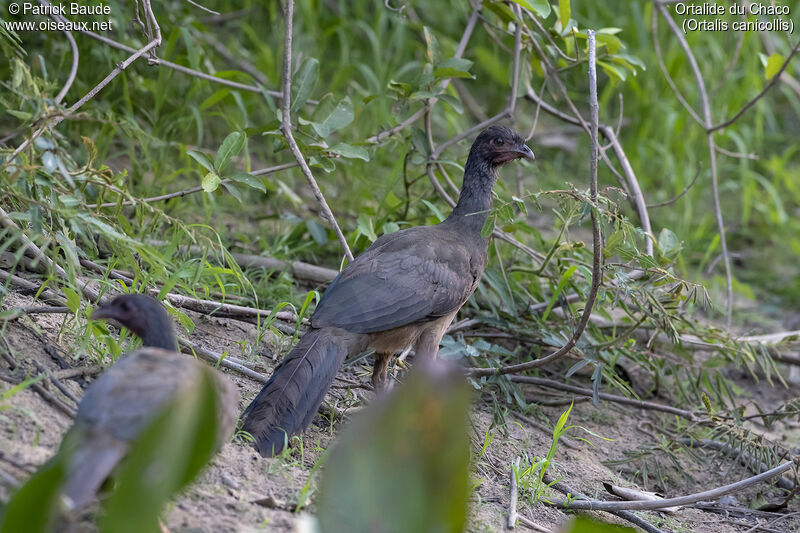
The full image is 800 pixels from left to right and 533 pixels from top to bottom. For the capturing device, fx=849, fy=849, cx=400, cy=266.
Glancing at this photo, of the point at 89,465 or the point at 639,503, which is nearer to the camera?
the point at 89,465

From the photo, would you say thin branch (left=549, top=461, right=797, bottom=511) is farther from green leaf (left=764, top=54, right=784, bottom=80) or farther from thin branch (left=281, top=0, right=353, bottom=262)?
green leaf (left=764, top=54, right=784, bottom=80)

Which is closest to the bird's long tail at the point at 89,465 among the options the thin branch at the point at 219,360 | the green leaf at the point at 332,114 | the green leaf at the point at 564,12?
the thin branch at the point at 219,360

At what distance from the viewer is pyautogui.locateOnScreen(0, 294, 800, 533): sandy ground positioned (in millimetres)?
2656

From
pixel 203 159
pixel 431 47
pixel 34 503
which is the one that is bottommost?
pixel 34 503

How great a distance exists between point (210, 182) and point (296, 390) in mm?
1243

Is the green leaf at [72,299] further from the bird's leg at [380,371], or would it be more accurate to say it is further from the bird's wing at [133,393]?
the bird's leg at [380,371]

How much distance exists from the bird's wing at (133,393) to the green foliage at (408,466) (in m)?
0.59

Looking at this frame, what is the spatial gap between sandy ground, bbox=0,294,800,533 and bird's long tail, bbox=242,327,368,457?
0.38ft

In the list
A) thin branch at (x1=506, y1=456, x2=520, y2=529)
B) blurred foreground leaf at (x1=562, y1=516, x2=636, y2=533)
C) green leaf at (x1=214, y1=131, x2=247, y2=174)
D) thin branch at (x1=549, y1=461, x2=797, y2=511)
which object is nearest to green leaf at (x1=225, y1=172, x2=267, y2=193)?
green leaf at (x1=214, y1=131, x2=247, y2=174)

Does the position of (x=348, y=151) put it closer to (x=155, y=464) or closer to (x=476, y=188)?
(x=476, y=188)

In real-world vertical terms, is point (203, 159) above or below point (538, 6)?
below

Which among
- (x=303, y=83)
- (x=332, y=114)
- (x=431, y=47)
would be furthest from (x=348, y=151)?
(x=431, y=47)

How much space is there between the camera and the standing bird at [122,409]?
7.39 feet

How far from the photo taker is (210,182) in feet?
13.6
